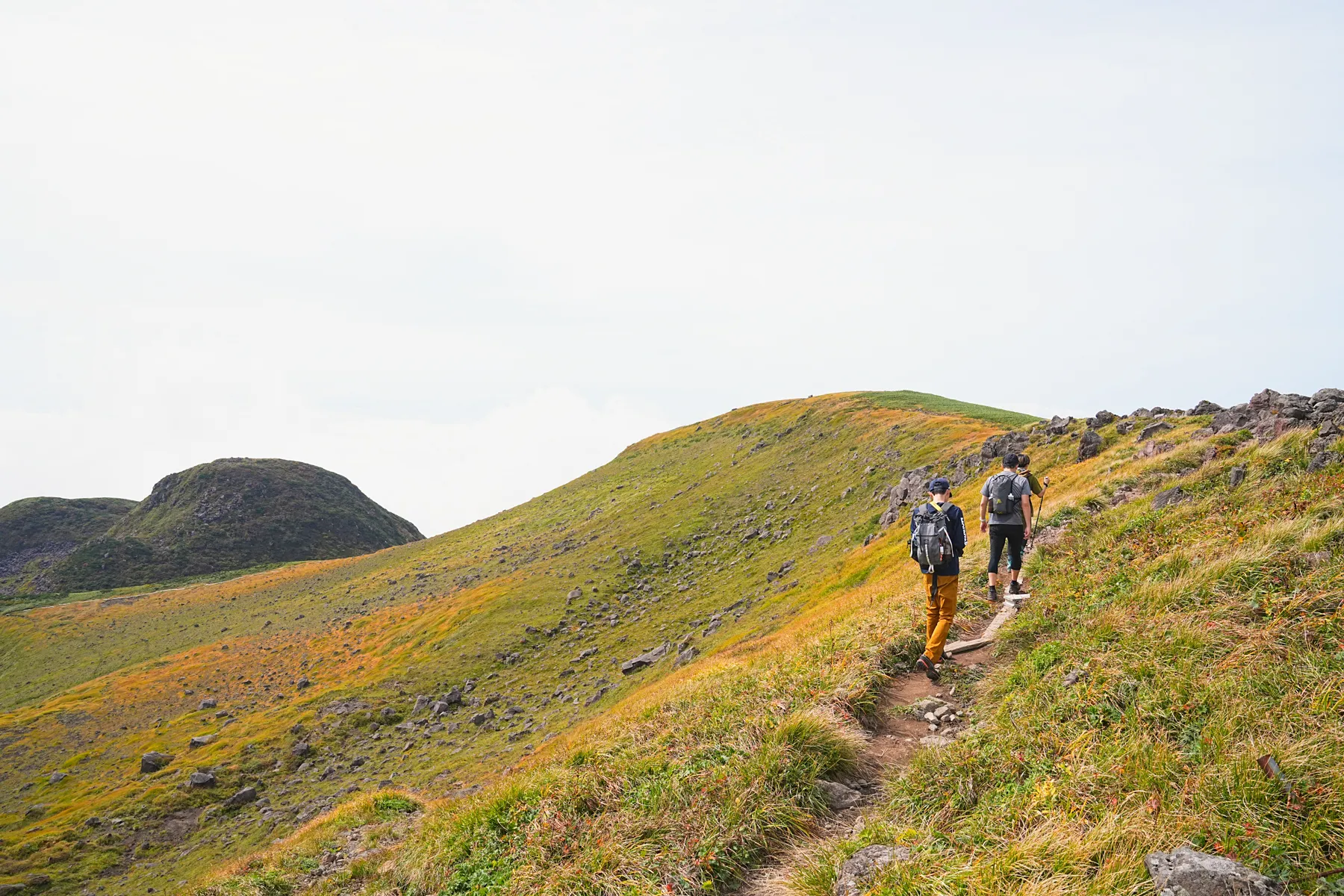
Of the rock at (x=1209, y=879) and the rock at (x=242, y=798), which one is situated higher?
the rock at (x=1209, y=879)

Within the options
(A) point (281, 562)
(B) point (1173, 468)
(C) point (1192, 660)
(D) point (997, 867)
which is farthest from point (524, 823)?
(A) point (281, 562)

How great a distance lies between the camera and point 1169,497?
14414 mm

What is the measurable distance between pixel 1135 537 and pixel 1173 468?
650 centimetres

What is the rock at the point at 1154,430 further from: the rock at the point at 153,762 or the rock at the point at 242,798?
the rock at the point at 153,762

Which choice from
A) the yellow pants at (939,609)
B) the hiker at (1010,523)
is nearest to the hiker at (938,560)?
the yellow pants at (939,609)

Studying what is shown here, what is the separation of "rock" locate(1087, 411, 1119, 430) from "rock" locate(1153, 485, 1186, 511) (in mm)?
18626

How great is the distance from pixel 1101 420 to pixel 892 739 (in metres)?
29.7

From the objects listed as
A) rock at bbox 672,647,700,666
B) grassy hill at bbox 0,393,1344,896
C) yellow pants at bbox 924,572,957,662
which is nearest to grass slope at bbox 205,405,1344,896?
grassy hill at bbox 0,393,1344,896

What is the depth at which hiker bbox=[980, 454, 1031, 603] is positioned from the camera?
13.7 metres

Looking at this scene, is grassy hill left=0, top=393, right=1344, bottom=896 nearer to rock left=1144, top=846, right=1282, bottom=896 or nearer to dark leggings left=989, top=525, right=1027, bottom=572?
rock left=1144, top=846, right=1282, bottom=896

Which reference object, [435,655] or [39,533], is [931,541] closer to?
[435,655]

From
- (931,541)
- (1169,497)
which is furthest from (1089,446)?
(931,541)

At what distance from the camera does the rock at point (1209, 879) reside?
449 cm

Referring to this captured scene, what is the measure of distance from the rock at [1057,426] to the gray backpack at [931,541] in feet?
91.0
